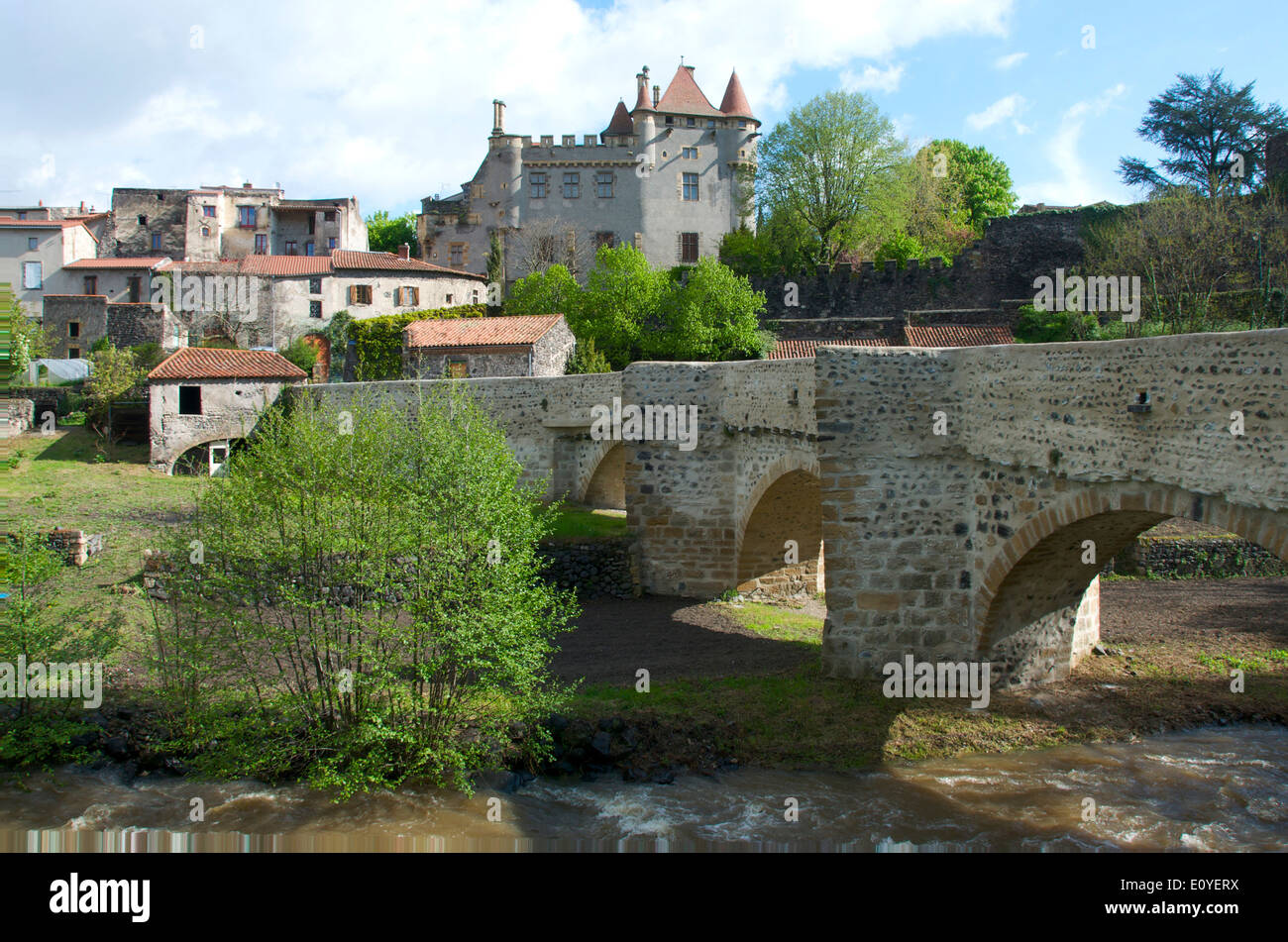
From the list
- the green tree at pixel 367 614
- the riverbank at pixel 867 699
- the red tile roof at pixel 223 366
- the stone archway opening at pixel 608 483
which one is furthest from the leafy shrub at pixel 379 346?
the green tree at pixel 367 614

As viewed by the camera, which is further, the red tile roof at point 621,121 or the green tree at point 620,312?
the red tile roof at point 621,121

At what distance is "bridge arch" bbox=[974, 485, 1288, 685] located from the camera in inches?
352

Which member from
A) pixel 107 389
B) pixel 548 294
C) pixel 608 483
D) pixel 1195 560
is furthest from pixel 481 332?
pixel 1195 560

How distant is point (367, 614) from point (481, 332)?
21610 millimetres

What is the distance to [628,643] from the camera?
667 inches

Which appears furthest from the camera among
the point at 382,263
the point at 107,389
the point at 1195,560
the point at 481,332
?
the point at 382,263

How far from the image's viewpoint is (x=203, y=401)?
30750 mm

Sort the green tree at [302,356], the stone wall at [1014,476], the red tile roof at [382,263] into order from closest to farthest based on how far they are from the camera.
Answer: the stone wall at [1014,476], the green tree at [302,356], the red tile roof at [382,263]

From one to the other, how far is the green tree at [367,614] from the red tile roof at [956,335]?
78.5 feet

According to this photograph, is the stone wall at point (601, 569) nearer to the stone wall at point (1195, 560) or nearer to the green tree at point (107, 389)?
the stone wall at point (1195, 560)

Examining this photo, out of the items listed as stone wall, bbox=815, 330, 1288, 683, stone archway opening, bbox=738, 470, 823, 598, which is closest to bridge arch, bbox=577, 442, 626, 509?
stone archway opening, bbox=738, 470, 823, 598

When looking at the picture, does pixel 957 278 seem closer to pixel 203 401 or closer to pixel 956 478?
pixel 203 401

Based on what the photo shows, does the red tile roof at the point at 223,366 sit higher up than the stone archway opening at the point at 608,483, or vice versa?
the red tile roof at the point at 223,366

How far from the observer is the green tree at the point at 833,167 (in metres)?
40.7
